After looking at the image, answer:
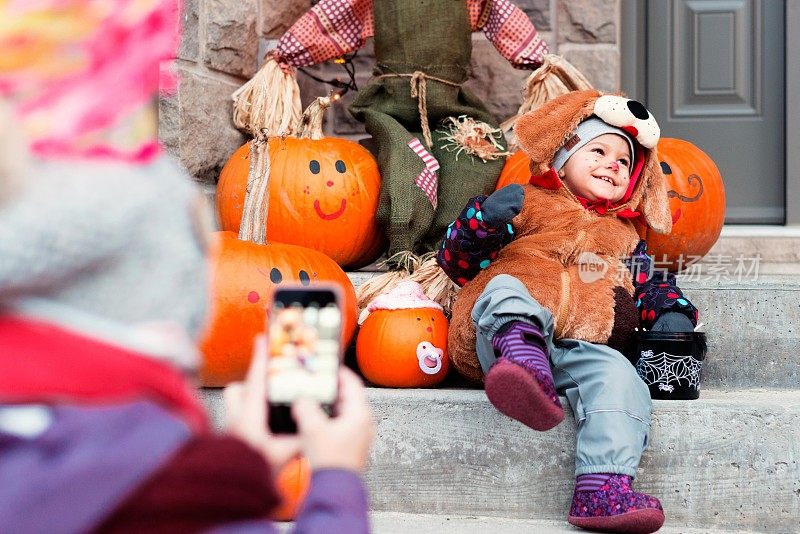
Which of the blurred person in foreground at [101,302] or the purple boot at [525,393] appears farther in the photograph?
the purple boot at [525,393]

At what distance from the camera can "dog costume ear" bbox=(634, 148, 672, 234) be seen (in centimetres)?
274

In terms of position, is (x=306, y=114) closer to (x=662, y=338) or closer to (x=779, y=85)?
(x=662, y=338)

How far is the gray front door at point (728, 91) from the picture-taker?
156 inches

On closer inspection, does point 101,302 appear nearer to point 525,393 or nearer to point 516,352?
point 525,393

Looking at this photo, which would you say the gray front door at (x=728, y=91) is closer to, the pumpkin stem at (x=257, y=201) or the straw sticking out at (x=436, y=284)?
the straw sticking out at (x=436, y=284)

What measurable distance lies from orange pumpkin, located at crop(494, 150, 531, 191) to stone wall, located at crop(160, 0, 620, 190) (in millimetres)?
618

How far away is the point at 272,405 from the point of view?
2.83ft

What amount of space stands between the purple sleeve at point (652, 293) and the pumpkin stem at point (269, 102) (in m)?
1.30

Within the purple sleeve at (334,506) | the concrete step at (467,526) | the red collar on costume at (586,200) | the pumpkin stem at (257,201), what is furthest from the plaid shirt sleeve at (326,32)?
the purple sleeve at (334,506)

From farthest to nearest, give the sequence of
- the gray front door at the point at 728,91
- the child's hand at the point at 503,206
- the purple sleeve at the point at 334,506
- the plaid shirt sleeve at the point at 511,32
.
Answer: the gray front door at the point at 728,91, the plaid shirt sleeve at the point at 511,32, the child's hand at the point at 503,206, the purple sleeve at the point at 334,506

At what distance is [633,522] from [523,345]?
0.48 meters

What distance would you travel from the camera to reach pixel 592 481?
6.93 feet

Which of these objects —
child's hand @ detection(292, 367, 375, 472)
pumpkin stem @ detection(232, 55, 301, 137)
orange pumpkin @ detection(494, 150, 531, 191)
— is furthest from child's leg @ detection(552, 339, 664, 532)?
pumpkin stem @ detection(232, 55, 301, 137)

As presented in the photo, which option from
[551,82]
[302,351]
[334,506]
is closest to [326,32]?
[551,82]
